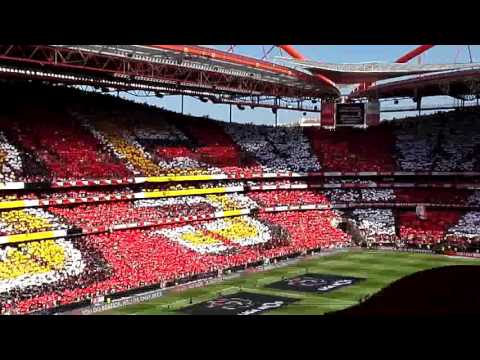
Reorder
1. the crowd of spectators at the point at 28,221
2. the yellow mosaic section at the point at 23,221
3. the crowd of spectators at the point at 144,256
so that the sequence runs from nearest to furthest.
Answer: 1. the crowd of spectators at the point at 144,256
2. the crowd of spectators at the point at 28,221
3. the yellow mosaic section at the point at 23,221

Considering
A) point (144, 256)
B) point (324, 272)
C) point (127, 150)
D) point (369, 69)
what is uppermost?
point (369, 69)

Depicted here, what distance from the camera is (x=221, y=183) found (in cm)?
4494

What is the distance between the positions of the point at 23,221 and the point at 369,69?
101 feet

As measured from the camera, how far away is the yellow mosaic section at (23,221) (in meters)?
28.9

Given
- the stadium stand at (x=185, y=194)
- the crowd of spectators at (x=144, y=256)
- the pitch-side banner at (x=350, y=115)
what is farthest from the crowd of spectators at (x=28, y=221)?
the pitch-side banner at (x=350, y=115)

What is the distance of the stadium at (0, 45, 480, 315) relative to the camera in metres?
28.5

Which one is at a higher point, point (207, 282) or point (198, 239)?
point (198, 239)

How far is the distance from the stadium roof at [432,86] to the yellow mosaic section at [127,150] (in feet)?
78.2

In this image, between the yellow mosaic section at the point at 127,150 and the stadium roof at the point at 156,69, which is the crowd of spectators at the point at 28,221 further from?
the yellow mosaic section at the point at 127,150

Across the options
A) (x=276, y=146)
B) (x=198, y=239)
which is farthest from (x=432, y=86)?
(x=198, y=239)

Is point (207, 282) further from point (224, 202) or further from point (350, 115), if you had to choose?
point (350, 115)

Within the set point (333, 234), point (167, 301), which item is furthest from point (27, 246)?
point (333, 234)
